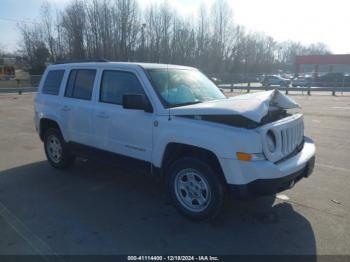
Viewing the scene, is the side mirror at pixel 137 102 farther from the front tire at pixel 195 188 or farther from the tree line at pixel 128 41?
the tree line at pixel 128 41

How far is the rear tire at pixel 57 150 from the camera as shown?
5.88 meters

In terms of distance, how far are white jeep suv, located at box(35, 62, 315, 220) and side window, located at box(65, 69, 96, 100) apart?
0.06ft

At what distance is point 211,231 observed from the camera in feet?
12.3

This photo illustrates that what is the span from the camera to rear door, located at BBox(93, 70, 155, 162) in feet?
14.2

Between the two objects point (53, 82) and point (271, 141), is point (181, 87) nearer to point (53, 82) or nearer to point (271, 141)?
point (271, 141)

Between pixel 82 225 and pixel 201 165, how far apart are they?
1.64 m

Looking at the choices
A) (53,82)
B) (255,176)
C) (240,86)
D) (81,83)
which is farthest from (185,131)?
(240,86)

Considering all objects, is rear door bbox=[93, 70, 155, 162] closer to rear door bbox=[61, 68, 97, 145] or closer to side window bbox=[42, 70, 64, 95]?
rear door bbox=[61, 68, 97, 145]

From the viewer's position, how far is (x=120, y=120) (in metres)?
4.61

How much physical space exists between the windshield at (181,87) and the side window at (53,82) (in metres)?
2.28

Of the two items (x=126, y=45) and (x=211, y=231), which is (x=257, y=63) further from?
(x=211, y=231)

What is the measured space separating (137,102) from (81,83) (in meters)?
1.79

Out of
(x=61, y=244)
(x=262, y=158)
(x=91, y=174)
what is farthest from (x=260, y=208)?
(x=91, y=174)

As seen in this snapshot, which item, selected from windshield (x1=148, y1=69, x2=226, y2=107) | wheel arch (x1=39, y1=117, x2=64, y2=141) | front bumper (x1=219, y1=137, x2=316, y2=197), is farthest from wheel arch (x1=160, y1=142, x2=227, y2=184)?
wheel arch (x1=39, y1=117, x2=64, y2=141)
